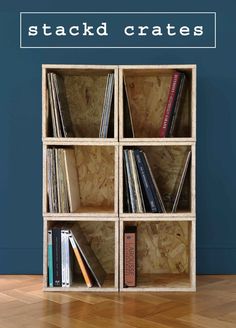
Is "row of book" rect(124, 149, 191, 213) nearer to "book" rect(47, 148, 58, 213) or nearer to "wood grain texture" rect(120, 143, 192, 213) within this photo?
"wood grain texture" rect(120, 143, 192, 213)

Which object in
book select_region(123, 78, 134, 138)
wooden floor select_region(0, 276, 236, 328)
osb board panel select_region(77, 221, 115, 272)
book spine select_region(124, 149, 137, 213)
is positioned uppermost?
book select_region(123, 78, 134, 138)

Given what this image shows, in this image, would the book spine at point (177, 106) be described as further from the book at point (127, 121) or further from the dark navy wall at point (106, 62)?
the dark navy wall at point (106, 62)

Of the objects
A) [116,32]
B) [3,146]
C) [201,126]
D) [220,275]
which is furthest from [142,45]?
[220,275]

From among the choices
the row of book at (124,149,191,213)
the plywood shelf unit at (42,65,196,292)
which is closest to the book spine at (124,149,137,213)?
the row of book at (124,149,191,213)

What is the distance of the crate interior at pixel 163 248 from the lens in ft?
10.6

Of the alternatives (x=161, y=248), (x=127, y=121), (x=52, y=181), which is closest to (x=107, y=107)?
(x=127, y=121)

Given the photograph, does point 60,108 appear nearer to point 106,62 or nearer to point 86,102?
point 86,102

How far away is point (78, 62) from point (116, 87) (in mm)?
460

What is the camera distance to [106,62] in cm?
325

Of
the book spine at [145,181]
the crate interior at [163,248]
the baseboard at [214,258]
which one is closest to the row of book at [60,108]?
the book spine at [145,181]

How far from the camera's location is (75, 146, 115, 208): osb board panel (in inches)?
128

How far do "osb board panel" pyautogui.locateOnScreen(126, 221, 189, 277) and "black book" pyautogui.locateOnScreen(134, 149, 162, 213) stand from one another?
36cm

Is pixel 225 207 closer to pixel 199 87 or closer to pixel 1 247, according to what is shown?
pixel 199 87

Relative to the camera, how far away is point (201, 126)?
325 cm
